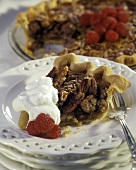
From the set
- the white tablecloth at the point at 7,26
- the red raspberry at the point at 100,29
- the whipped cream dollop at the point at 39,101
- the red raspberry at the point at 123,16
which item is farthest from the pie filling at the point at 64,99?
the red raspberry at the point at 123,16

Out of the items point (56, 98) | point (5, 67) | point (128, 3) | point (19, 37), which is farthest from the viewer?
point (128, 3)

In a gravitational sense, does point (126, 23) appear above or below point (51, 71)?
below

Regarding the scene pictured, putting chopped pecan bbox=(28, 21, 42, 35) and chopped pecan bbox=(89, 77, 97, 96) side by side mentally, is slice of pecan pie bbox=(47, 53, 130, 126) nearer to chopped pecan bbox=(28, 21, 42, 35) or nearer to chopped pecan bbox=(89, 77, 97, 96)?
chopped pecan bbox=(89, 77, 97, 96)

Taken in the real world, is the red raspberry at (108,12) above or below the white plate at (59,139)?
below

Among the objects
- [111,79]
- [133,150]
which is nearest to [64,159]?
[133,150]

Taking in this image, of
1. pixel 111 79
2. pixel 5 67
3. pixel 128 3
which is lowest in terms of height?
pixel 128 3

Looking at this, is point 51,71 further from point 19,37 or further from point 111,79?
point 19,37

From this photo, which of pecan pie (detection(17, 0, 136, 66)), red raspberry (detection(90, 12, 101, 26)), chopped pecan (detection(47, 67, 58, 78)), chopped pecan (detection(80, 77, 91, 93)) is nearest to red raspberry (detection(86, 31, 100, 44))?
pecan pie (detection(17, 0, 136, 66))

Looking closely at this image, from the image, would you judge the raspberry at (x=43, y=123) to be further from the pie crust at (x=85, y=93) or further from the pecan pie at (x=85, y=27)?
the pecan pie at (x=85, y=27)
